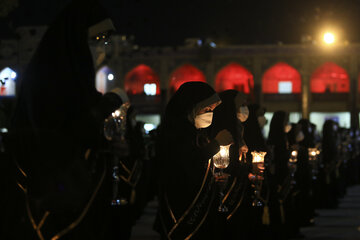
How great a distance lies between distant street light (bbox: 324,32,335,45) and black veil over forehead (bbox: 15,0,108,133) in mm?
36394

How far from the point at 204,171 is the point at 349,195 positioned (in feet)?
45.5

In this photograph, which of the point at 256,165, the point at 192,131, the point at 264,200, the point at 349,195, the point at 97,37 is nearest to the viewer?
the point at 97,37

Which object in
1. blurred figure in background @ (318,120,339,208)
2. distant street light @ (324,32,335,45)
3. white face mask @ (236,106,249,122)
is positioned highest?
distant street light @ (324,32,335,45)

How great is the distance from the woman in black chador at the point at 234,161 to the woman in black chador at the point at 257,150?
0.43 metres

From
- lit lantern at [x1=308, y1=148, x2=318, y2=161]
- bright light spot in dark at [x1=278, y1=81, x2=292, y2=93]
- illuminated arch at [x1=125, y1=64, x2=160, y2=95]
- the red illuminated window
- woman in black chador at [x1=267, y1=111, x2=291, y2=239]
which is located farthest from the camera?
illuminated arch at [x1=125, y1=64, x2=160, y2=95]

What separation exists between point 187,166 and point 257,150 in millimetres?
2687

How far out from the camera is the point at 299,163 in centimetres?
1093

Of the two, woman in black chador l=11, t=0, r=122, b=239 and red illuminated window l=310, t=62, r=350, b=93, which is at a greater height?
red illuminated window l=310, t=62, r=350, b=93

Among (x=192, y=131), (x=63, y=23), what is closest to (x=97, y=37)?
(x=63, y=23)

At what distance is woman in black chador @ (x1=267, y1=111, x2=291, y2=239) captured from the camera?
9.15 metres

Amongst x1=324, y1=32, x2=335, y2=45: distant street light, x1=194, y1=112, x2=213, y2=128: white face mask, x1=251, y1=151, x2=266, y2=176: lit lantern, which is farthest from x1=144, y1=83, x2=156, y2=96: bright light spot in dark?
x1=194, y1=112, x2=213, y2=128: white face mask

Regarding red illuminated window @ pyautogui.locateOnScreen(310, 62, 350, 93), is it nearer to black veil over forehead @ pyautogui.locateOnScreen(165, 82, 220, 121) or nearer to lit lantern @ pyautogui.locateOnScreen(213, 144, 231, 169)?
lit lantern @ pyautogui.locateOnScreen(213, 144, 231, 169)

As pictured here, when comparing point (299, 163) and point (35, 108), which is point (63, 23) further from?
point (299, 163)

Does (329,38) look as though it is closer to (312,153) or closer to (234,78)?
(234,78)
